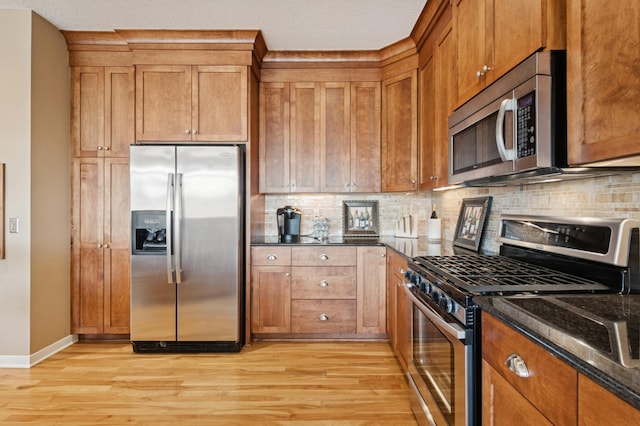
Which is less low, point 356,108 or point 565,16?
point 356,108

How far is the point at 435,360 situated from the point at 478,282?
463 mm

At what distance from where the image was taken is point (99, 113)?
3332 millimetres

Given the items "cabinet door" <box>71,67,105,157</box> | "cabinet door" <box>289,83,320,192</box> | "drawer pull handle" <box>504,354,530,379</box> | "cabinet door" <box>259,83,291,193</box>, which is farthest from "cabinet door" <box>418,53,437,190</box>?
"cabinet door" <box>71,67,105,157</box>

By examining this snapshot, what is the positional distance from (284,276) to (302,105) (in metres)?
1.63

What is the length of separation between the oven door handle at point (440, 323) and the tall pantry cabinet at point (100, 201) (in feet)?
8.70

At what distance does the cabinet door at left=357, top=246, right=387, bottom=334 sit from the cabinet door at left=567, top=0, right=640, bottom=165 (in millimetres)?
2163

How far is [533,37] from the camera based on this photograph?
1.35 metres

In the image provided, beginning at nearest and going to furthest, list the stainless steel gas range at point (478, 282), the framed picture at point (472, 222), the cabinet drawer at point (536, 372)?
the cabinet drawer at point (536, 372), the stainless steel gas range at point (478, 282), the framed picture at point (472, 222)

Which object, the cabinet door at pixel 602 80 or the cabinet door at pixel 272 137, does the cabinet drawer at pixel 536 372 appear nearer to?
the cabinet door at pixel 602 80

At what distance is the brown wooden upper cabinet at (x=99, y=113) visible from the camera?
3.32m

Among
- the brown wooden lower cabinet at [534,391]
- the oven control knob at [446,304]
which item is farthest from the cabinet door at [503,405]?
the oven control knob at [446,304]

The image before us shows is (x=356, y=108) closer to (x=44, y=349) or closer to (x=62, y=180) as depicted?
(x=62, y=180)

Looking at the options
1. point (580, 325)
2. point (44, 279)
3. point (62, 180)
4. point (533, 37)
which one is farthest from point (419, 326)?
point (62, 180)

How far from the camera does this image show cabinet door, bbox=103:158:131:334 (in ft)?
10.9
